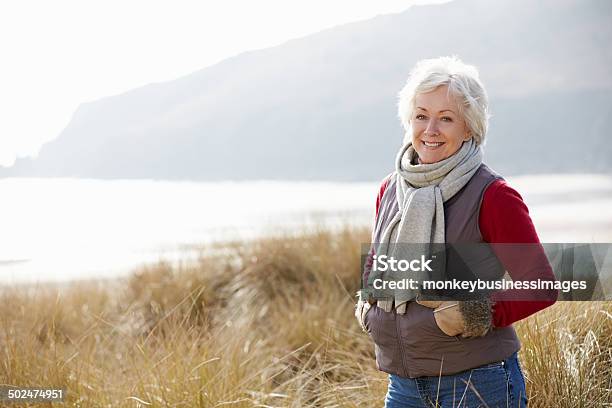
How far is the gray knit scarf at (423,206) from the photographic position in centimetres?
255

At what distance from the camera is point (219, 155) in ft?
426

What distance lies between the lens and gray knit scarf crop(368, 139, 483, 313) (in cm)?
255

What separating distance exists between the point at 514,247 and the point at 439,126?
1.60 ft

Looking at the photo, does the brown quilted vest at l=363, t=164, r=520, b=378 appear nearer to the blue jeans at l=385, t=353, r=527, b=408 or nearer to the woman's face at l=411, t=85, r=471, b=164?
the blue jeans at l=385, t=353, r=527, b=408

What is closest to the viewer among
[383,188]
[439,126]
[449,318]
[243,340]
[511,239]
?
[511,239]

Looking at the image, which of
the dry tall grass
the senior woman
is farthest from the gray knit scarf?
the dry tall grass

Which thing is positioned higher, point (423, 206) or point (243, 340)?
point (423, 206)

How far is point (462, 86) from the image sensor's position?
8.51ft

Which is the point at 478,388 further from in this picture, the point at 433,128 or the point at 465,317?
the point at 433,128

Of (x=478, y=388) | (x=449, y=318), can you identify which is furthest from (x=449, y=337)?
(x=478, y=388)

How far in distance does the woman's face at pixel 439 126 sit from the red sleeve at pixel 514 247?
0.77 ft

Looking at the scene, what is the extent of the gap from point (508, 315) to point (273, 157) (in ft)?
420

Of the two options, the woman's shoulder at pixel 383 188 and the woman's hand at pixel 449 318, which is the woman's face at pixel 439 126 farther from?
the woman's hand at pixel 449 318

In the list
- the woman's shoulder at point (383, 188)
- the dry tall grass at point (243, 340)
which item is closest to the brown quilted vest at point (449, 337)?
the woman's shoulder at point (383, 188)
